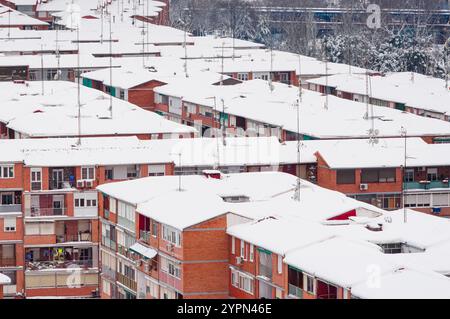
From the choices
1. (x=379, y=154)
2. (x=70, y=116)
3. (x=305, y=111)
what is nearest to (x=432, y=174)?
(x=379, y=154)

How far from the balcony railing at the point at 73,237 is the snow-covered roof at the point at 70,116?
3.85 m

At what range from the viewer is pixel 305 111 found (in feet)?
66.1

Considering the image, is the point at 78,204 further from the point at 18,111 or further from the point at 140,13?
the point at 140,13

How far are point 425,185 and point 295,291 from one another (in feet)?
21.7

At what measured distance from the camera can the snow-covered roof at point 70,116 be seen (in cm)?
1806

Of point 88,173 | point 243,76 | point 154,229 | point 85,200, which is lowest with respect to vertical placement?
point 243,76

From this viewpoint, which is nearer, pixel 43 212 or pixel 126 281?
pixel 126 281

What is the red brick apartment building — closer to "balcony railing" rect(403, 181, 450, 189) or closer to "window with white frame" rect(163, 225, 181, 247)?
"window with white frame" rect(163, 225, 181, 247)

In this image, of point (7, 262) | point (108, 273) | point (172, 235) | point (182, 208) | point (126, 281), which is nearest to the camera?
point (172, 235)

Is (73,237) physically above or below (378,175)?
below

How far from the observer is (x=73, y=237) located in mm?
13859

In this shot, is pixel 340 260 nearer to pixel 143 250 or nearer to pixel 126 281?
pixel 143 250

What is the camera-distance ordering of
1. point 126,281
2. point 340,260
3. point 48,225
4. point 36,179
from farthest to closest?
point 36,179 → point 48,225 → point 126,281 → point 340,260

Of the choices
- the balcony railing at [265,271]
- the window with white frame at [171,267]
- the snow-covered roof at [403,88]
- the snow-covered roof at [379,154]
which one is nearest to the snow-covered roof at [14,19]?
the snow-covered roof at [403,88]
